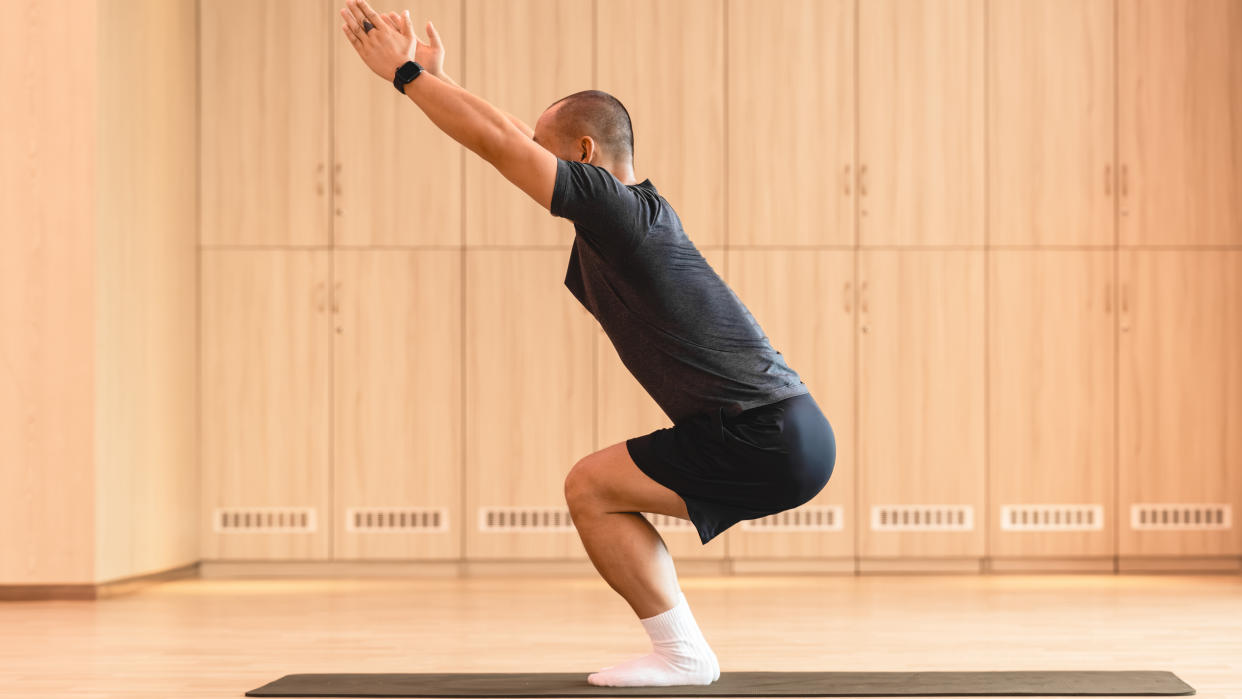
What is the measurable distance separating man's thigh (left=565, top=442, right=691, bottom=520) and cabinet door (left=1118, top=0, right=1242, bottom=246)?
3.44 metres

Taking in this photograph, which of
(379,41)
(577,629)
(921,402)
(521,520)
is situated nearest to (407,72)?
(379,41)

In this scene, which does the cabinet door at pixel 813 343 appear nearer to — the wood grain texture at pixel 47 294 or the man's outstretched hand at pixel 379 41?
the wood grain texture at pixel 47 294

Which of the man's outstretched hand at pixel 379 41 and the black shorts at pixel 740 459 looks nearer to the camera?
Answer: the man's outstretched hand at pixel 379 41

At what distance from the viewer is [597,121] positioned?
Result: 2371 millimetres

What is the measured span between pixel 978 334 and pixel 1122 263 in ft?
2.15

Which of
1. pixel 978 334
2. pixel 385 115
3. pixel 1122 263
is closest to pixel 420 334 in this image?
pixel 385 115

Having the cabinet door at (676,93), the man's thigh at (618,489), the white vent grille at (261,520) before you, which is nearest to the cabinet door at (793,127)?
the cabinet door at (676,93)

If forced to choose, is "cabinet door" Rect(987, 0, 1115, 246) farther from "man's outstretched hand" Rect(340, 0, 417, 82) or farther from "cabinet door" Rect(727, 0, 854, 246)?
"man's outstretched hand" Rect(340, 0, 417, 82)

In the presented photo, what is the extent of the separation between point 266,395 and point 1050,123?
336 cm

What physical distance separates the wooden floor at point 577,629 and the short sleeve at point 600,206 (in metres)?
1.09

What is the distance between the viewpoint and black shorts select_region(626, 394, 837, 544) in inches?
92.5

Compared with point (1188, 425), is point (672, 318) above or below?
above

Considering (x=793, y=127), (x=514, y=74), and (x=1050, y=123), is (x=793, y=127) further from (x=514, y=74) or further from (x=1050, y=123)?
(x=514, y=74)

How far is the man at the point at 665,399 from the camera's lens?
232cm
